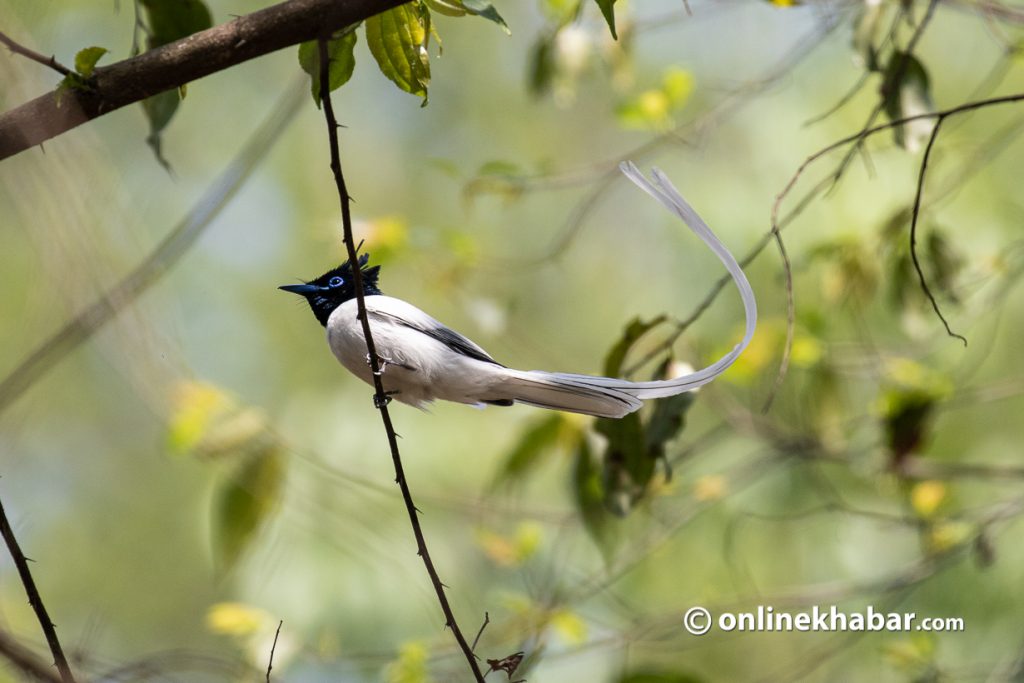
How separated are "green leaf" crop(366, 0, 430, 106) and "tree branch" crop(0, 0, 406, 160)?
7.0 inches

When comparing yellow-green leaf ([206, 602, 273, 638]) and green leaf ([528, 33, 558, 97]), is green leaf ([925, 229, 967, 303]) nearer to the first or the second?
green leaf ([528, 33, 558, 97])

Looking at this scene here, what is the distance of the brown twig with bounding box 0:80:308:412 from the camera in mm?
2076

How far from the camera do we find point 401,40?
2197mm

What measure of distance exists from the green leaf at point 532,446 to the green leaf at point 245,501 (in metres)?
0.81

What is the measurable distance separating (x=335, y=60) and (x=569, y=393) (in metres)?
0.95

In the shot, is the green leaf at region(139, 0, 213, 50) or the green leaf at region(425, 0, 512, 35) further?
the green leaf at region(139, 0, 213, 50)

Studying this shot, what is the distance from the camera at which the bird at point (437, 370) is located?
2.55 m

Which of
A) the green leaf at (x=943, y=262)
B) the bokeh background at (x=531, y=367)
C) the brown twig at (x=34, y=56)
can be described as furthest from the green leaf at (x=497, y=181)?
the brown twig at (x=34, y=56)

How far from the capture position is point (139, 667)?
7.63 feet

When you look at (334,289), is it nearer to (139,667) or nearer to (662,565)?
(139,667)

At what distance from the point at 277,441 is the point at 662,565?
3.08 metres

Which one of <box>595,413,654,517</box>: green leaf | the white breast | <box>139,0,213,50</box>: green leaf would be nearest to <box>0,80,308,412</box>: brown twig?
<box>139,0,213,50</box>: green leaf

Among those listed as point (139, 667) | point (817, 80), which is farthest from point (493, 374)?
point (817, 80)

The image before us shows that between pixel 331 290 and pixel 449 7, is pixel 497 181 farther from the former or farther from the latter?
pixel 449 7
